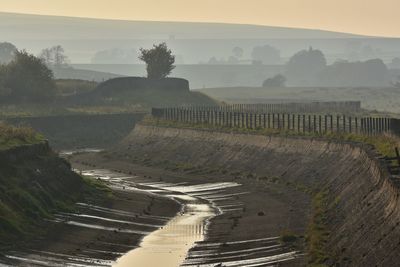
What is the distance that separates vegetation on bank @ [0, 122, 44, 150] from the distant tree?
8391 cm

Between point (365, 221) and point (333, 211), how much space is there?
10036 millimetres

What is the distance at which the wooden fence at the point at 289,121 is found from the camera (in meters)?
79.1

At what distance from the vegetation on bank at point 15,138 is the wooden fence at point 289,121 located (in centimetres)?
2054

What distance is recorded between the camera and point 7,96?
156 meters

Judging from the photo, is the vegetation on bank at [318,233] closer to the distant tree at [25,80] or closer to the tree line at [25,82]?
the tree line at [25,82]

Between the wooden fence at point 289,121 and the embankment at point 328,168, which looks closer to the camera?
the embankment at point 328,168

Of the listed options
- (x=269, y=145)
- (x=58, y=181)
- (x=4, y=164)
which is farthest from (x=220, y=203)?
(x=269, y=145)

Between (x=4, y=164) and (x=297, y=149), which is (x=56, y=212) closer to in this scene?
(x=4, y=164)

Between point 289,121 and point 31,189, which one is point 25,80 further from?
point 31,189

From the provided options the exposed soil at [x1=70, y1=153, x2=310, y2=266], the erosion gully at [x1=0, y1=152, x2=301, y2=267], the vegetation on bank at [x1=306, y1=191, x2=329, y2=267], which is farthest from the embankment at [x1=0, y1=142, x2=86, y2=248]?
the vegetation on bank at [x1=306, y1=191, x2=329, y2=267]

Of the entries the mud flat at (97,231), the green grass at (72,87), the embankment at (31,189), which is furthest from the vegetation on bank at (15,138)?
the green grass at (72,87)

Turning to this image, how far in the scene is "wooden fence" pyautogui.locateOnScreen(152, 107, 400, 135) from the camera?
79.1m

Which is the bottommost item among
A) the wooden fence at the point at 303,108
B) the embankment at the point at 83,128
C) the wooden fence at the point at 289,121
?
the embankment at the point at 83,128

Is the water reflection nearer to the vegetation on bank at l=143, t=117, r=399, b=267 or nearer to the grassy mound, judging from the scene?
the vegetation on bank at l=143, t=117, r=399, b=267
